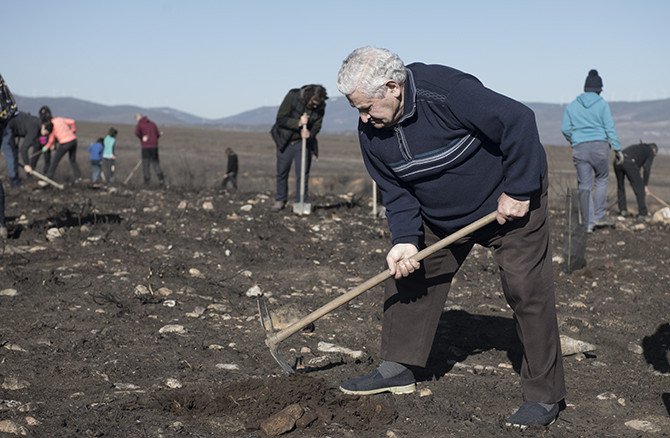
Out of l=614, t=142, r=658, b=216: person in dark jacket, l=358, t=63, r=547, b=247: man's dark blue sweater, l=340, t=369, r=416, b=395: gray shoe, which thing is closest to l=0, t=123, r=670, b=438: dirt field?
l=340, t=369, r=416, b=395: gray shoe

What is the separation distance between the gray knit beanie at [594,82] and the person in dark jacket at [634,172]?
1603 millimetres

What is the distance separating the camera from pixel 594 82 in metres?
8.38

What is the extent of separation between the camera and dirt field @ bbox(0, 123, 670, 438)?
11.0 feet

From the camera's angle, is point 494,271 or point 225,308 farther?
point 494,271

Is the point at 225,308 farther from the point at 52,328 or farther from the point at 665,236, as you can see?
the point at 665,236

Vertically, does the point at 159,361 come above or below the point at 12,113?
below

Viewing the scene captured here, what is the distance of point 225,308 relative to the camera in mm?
5168

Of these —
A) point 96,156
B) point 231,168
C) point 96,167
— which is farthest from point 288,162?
point 231,168

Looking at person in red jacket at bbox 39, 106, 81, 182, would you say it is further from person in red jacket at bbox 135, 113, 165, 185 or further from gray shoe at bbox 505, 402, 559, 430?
gray shoe at bbox 505, 402, 559, 430

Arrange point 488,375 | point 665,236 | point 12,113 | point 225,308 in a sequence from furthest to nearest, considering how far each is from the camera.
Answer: point 665,236, point 12,113, point 225,308, point 488,375

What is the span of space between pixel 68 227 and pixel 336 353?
4460mm

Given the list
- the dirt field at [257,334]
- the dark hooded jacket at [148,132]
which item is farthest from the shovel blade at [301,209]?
the dark hooded jacket at [148,132]

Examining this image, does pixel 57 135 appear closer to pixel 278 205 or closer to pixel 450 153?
pixel 278 205

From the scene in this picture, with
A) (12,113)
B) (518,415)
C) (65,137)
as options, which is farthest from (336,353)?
(65,137)
